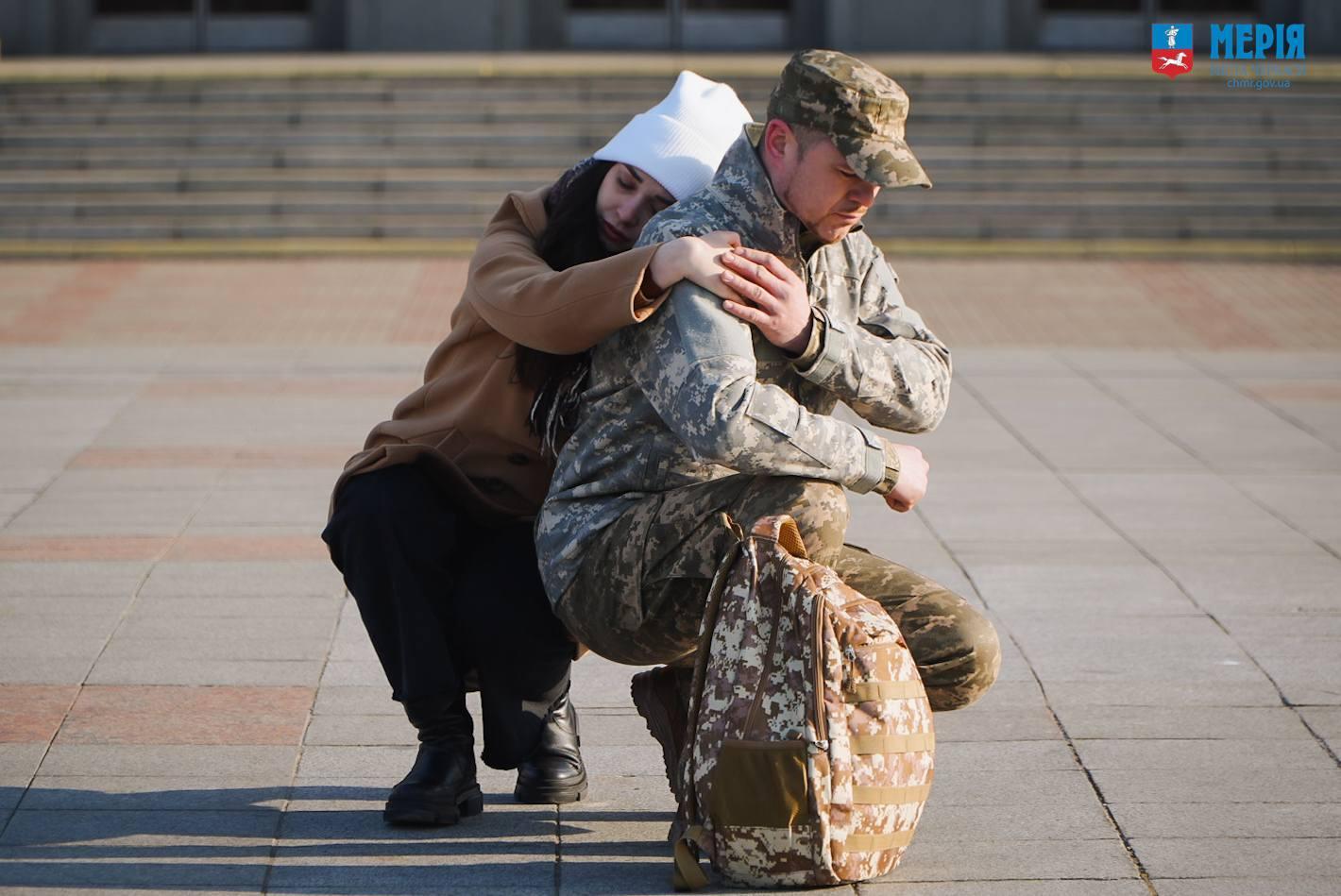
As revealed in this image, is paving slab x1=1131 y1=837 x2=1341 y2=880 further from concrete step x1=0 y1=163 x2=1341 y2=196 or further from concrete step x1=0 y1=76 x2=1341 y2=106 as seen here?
concrete step x1=0 y1=76 x2=1341 y2=106

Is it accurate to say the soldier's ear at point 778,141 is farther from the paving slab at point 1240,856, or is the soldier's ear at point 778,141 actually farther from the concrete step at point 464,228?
the concrete step at point 464,228

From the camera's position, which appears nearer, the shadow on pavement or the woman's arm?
the woman's arm

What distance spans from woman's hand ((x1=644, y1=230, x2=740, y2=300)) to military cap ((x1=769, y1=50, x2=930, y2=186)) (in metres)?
0.26

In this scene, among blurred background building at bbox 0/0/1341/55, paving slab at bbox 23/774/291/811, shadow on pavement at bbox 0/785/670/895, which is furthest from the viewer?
blurred background building at bbox 0/0/1341/55

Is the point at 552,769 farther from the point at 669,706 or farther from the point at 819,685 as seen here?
the point at 819,685

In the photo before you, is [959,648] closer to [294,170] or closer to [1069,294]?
[1069,294]

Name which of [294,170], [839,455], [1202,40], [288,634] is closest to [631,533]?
[839,455]

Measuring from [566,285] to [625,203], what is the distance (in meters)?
0.36

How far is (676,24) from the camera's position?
69.2ft

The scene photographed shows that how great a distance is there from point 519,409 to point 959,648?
106cm

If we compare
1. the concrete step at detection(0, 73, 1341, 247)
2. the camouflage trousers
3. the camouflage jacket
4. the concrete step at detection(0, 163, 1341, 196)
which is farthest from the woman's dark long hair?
the concrete step at detection(0, 163, 1341, 196)

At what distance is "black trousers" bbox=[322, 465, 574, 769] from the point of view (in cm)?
357

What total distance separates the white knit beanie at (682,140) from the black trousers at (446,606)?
794 millimetres

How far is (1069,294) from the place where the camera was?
12.6 m
